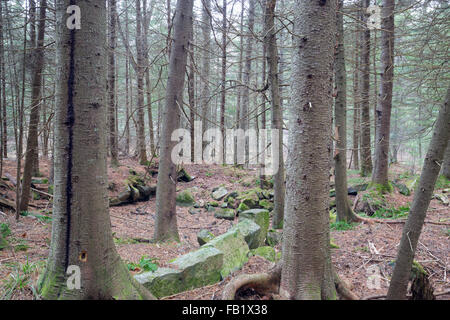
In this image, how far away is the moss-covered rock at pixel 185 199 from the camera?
1109cm

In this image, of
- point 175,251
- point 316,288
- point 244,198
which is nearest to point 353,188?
point 244,198

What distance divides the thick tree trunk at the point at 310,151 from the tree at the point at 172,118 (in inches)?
138

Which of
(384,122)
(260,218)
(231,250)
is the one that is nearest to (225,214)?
(260,218)

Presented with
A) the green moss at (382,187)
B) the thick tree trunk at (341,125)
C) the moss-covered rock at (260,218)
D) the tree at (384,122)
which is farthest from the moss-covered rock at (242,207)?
the tree at (384,122)

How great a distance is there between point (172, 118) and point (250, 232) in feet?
9.52

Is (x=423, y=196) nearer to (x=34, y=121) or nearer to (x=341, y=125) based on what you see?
(x=341, y=125)

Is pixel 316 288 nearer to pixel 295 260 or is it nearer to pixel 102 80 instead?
pixel 295 260

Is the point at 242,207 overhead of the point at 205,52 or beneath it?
beneath

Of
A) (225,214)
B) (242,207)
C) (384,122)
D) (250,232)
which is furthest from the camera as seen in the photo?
(242,207)

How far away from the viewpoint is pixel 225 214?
382 inches

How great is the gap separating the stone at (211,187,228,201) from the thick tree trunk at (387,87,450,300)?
882 cm

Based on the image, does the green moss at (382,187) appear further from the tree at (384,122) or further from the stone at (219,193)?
the stone at (219,193)

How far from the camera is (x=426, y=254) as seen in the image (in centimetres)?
471

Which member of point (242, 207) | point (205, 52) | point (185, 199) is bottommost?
point (242, 207)
